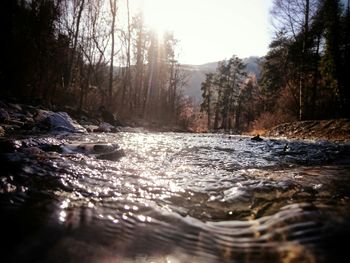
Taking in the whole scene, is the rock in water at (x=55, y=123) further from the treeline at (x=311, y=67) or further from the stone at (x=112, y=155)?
the treeline at (x=311, y=67)

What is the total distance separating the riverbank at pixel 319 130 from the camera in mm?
10943

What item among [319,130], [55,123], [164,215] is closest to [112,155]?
[164,215]

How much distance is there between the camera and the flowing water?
1754mm

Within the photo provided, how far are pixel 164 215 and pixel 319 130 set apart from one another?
11.2m

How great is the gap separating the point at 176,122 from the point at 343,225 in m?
27.3

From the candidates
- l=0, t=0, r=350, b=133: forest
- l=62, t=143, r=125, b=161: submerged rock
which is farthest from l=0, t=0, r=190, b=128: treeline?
l=62, t=143, r=125, b=161: submerged rock

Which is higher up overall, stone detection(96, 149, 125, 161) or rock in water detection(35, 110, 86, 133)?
rock in water detection(35, 110, 86, 133)

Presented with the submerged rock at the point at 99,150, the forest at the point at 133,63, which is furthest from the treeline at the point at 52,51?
the submerged rock at the point at 99,150

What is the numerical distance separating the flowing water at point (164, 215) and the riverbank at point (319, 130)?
321 inches

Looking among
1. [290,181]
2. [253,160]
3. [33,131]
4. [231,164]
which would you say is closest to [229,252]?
[290,181]

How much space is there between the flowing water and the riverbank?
8.15m

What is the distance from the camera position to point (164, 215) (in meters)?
2.30

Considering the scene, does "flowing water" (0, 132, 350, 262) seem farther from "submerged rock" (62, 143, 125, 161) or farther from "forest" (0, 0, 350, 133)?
"forest" (0, 0, 350, 133)

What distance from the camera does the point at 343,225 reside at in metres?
2.03
